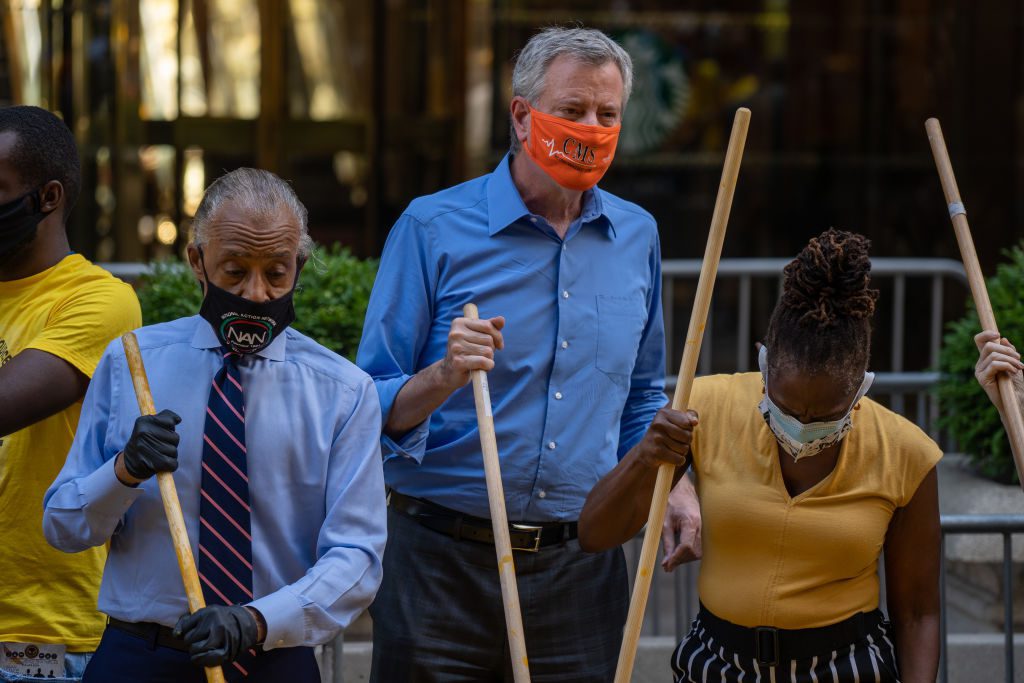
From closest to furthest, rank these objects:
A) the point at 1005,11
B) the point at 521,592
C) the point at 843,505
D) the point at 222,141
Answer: the point at 843,505 < the point at 521,592 < the point at 222,141 < the point at 1005,11

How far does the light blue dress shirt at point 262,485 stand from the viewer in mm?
2717

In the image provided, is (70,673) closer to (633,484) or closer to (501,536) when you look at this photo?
(501,536)

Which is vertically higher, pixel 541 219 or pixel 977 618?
pixel 541 219

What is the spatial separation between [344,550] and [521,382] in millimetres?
767

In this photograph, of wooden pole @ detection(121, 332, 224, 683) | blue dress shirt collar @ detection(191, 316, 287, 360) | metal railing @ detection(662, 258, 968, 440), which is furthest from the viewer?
metal railing @ detection(662, 258, 968, 440)

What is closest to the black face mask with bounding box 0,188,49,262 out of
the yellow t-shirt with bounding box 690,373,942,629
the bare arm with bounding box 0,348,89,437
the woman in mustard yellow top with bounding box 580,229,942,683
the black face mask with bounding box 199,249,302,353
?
the bare arm with bounding box 0,348,89,437

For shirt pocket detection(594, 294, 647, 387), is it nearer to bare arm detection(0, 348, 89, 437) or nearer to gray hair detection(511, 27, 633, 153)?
gray hair detection(511, 27, 633, 153)

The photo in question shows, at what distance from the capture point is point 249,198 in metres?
2.83

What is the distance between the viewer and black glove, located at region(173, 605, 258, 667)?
2.49 m

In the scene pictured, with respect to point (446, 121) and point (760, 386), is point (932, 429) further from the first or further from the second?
point (446, 121)

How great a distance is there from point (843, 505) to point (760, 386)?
311 millimetres

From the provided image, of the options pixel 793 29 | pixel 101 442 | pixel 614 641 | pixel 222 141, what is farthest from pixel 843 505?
pixel 793 29

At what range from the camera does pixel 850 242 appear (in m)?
2.82

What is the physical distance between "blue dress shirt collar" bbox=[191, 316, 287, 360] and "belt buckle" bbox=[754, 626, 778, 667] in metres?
1.10
